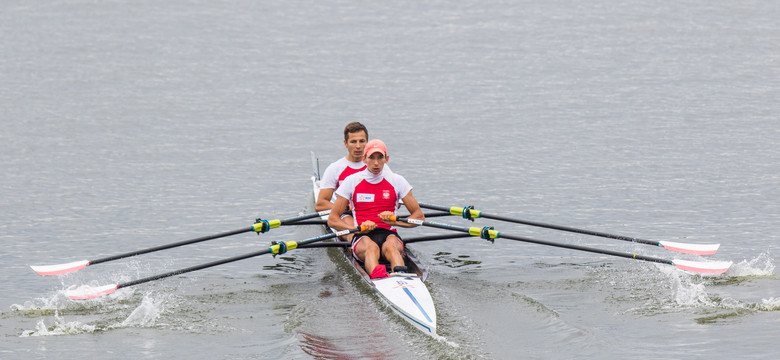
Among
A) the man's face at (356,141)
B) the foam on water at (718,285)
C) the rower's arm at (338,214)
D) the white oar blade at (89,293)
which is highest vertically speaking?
the man's face at (356,141)

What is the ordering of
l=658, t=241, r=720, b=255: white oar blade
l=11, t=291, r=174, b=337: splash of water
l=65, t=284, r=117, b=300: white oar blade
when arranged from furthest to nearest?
1. l=658, t=241, r=720, b=255: white oar blade
2. l=65, t=284, r=117, b=300: white oar blade
3. l=11, t=291, r=174, b=337: splash of water

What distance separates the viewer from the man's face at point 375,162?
448 inches

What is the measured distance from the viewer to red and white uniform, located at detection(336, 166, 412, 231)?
11734 millimetres

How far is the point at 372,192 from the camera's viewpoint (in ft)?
38.6

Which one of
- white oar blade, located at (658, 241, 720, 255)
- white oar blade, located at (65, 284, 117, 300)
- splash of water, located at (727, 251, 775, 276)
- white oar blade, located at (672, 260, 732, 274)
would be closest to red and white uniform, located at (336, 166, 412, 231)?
white oar blade, located at (65, 284, 117, 300)

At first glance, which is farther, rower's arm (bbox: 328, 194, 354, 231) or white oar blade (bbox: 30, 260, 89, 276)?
white oar blade (bbox: 30, 260, 89, 276)

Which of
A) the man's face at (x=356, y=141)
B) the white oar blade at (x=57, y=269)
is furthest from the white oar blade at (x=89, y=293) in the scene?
the man's face at (x=356, y=141)

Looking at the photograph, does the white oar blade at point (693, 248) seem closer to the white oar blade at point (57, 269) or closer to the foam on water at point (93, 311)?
the foam on water at point (93, 311)

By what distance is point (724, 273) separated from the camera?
1220cm

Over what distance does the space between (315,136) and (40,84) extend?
34.1 feet

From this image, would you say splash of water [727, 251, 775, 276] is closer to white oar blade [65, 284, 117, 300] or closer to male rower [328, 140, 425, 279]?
male rower [328, 140, 425, 279]

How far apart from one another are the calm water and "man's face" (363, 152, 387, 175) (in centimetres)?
162

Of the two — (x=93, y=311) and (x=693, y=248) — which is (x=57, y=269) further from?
(x=693, y=248)

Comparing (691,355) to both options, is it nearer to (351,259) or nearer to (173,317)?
(351,259)
